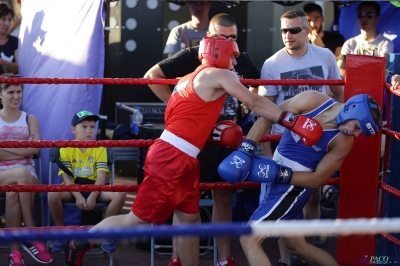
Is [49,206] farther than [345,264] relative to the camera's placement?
Answer: Yes

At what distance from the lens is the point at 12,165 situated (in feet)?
16.4

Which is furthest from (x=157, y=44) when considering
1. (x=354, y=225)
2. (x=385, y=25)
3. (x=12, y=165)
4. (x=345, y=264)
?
(x=354, y=225)

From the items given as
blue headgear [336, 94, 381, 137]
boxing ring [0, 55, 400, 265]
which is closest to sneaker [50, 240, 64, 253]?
boxing ring [0, 55, 400, 265]

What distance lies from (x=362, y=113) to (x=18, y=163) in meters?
2.59

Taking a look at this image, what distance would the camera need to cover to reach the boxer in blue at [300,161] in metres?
3.71

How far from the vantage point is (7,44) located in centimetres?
589

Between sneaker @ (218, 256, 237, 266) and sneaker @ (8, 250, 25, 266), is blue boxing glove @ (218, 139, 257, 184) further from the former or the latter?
sneaker @ (8, 250, 25, 266)

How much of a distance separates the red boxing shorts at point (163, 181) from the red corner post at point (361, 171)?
1018mm

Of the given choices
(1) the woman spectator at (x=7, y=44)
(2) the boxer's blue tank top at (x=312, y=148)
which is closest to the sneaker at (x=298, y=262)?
(2) the boxer's blue tank top at (x=312, y=148)

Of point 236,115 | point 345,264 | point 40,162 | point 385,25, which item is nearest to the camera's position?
point 345,264

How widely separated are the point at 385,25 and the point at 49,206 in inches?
154

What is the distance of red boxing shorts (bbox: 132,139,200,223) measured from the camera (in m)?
3.80

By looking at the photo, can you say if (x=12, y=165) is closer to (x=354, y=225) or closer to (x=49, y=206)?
(x=49, y=206)

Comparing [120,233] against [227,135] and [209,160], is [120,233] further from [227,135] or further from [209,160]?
[209,160]
